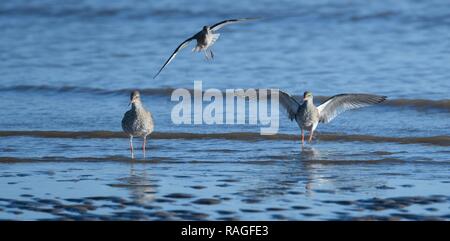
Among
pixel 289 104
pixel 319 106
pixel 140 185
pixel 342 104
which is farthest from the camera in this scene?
pixel 289 104

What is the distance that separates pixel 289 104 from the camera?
12.4 metres

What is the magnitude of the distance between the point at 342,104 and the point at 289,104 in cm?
63

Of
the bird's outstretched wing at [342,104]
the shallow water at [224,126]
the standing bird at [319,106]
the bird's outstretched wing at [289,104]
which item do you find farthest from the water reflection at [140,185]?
the bird's outstretched wing at [342,104]

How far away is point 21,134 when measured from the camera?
11922 millimetres

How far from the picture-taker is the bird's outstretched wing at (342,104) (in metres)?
12.2

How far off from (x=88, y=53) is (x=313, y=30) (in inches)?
164

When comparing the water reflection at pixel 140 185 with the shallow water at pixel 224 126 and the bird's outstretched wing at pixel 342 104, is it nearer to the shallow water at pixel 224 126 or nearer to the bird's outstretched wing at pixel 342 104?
the shallow water at pixel 224 126

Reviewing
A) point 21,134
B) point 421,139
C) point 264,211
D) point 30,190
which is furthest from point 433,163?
point 21,134

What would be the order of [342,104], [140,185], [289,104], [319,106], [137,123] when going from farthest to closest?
[289,104] < [342,104] < [319,106] < [137,123] < [140,185]

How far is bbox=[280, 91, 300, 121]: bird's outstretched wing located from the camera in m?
12.3

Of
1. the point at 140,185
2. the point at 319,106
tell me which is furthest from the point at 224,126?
the point at 140,185

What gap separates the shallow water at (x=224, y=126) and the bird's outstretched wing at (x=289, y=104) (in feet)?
0.72

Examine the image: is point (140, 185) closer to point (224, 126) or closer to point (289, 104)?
point (224, 126)
